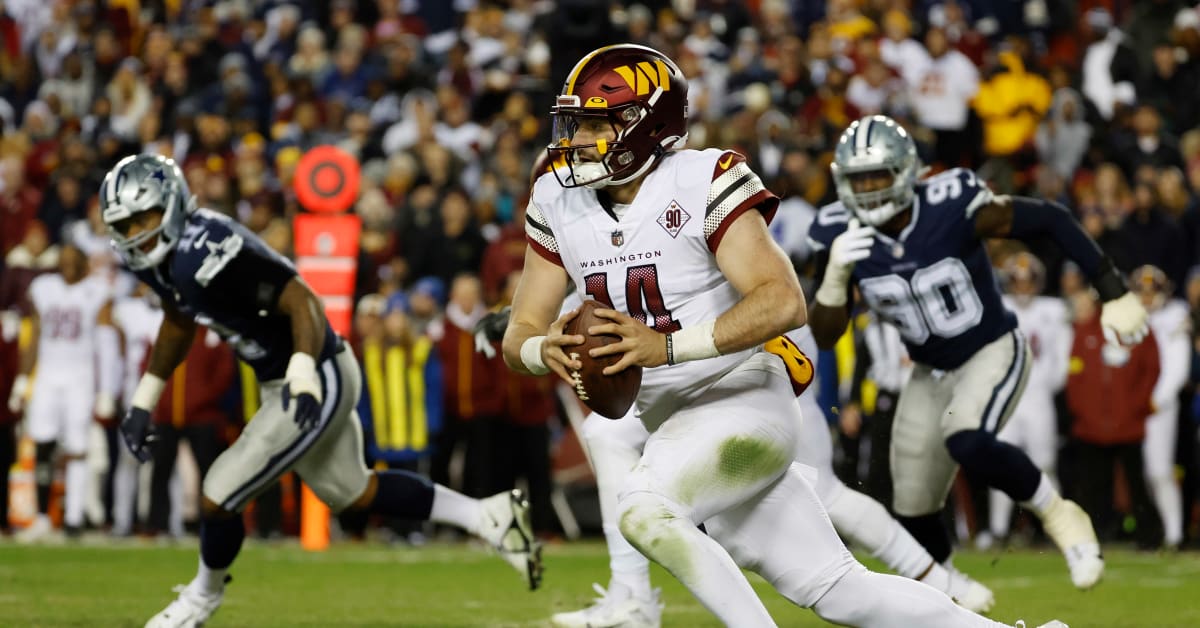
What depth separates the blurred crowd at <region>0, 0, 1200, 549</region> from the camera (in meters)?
11.6

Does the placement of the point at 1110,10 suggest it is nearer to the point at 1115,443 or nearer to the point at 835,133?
the point at 835,133

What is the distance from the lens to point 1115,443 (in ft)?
35.6

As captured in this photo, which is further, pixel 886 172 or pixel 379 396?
pixel 379 396

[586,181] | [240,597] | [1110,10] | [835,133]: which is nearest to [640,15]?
[835,133]

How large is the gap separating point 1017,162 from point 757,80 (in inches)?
82.1

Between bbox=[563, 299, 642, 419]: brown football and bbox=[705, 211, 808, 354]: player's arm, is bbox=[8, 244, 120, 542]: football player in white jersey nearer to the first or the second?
bbox=[563, 299, 642, 419]: brown football

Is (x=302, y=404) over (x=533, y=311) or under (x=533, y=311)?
under

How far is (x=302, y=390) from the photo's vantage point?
5.92 meters

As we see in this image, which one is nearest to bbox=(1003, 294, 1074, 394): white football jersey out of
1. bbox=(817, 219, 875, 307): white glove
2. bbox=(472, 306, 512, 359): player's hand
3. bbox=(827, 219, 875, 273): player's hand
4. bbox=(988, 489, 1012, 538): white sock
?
bbox=(988, 489, 1012, 538): white sock

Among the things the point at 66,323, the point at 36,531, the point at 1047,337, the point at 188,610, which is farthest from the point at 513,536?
the point at 66,323

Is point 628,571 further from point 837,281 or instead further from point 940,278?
point 940,278

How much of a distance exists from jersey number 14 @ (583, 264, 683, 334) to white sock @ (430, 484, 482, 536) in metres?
2.62

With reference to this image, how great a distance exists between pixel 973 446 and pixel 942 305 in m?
0.56

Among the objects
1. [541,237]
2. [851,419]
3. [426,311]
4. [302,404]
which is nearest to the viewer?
[541,237]
